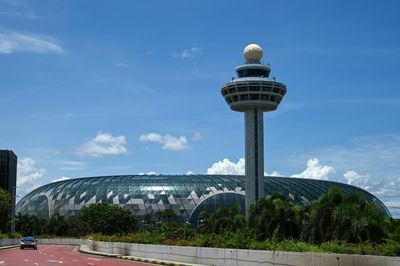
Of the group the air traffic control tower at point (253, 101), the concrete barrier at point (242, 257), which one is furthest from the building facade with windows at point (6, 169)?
the concrete barrier at point (242, 257)

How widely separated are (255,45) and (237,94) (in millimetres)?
10738

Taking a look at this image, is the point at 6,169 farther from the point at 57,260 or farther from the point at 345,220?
the point at 345,220

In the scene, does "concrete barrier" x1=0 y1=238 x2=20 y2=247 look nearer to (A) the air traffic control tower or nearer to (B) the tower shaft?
(A) the air traffic control tower

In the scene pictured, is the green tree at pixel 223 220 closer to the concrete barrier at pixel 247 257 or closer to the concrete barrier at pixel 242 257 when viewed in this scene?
the concrete barrier at pixel 242 257

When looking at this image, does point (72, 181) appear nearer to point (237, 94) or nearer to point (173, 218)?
point (173, 218)

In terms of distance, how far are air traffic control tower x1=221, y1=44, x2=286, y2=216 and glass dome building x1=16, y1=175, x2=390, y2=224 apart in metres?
34.7

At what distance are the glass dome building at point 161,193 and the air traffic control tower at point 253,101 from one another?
3473 cm

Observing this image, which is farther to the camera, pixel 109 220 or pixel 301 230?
pixel 109 220

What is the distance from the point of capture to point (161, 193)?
536ft

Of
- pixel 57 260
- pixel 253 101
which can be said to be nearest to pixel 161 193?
pixel 253 101

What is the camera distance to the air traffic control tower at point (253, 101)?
397ft

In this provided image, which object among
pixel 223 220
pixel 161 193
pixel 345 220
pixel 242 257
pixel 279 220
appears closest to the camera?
pixel 242 257

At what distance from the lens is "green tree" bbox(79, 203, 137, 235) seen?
457ft

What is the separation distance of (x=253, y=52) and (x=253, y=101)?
35.0ft
